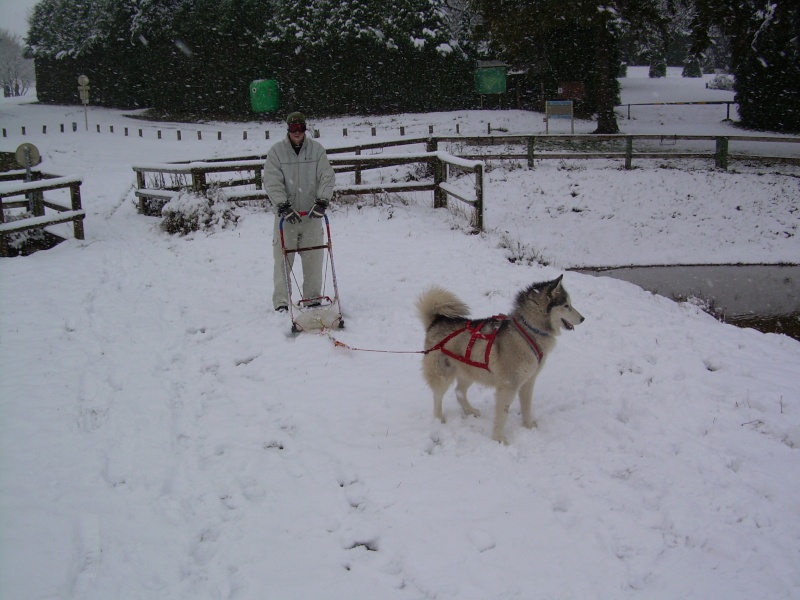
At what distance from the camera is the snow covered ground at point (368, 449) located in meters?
3.54

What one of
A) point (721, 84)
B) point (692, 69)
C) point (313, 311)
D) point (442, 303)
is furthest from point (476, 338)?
point (692, 69)

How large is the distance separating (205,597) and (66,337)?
15.9ft

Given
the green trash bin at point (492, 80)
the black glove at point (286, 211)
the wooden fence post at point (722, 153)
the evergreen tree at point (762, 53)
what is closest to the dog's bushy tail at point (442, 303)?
the black glove at point (286, 211)

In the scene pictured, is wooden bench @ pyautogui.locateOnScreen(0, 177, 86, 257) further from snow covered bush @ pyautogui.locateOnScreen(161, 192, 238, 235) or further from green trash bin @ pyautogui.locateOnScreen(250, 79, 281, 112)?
green trash bin @ pyautogui.locateOnScreen(250, 79, 281, 112)

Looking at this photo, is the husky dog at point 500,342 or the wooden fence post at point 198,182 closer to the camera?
the husky dog at point 500,342

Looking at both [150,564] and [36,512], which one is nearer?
[150,564]

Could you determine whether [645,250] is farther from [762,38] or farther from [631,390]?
[762,38]

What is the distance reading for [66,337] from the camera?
7.08 m

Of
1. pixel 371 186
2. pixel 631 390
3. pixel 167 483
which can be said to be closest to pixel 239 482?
pixel 167 483

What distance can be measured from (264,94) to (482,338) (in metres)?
35.3

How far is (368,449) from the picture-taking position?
15.7 ft

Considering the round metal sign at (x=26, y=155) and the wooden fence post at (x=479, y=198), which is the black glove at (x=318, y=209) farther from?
the round metal sign at (x=26, y=155)

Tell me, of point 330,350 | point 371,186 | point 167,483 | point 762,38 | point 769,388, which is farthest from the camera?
point 762,38

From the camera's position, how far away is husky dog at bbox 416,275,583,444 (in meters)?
4.78
